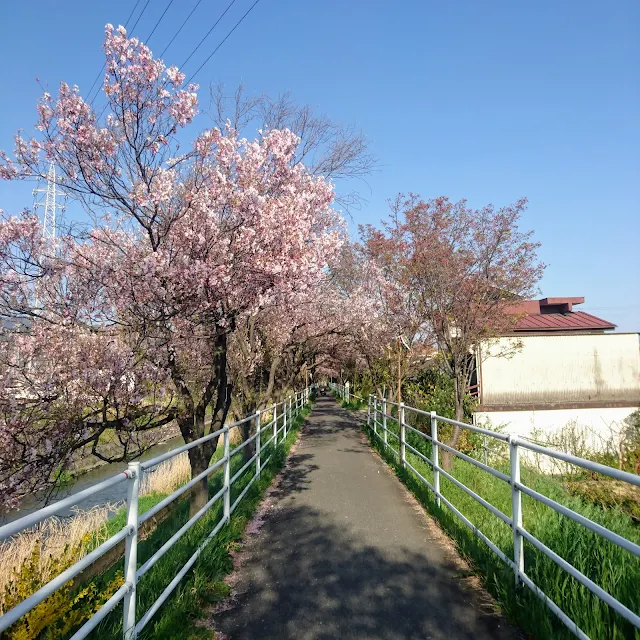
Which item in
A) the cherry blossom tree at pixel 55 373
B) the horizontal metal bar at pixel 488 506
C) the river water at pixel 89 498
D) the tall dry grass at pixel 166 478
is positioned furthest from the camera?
the tall dry grass at pixel 166 478

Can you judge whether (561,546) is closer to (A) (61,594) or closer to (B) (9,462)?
(A) (61,594)

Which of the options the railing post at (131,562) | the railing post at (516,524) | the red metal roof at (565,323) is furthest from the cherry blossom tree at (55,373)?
the red metal roof at (565,323)

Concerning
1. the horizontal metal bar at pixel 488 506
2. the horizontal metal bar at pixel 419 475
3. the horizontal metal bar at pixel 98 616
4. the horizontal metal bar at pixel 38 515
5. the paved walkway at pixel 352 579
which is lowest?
the paved walkway at pixel 352 579

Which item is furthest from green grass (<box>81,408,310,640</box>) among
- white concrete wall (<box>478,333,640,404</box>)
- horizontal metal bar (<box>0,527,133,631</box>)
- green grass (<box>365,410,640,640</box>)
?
white concrete wall (<box>478,333,640,404</box>)

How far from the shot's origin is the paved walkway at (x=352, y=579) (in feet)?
11.7

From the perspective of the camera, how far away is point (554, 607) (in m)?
3.21

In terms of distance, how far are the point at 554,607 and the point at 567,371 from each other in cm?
1331

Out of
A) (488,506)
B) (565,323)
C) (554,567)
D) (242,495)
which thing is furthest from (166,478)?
(565,323)

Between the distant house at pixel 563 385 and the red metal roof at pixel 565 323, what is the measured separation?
6375mm

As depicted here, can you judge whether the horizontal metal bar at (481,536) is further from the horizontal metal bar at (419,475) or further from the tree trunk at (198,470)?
the tree trunk at (198,470)

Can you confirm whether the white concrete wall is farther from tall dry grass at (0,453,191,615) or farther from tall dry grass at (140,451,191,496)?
tall dry grass at (0,453,191,615)

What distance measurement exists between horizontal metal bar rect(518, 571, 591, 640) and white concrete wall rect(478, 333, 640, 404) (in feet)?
37.3

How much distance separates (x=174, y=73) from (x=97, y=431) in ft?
14.4

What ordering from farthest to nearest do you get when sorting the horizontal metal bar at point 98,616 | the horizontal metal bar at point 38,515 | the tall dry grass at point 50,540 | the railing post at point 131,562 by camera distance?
1. the tall dry grass at point 50,540
2. the railing post at point 131,562
3. the horizontal metal bar at point 98,616
4. the horizontal metal bar at point 38,515
